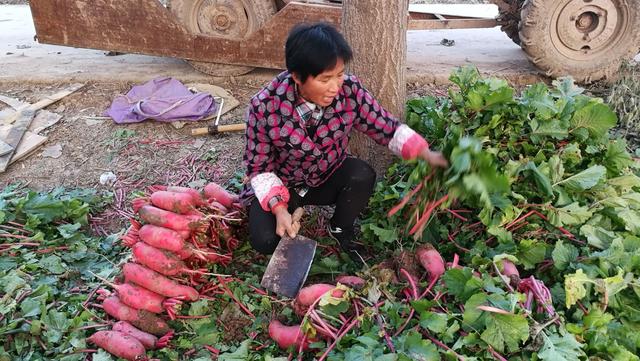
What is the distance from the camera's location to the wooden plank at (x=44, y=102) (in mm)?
4688

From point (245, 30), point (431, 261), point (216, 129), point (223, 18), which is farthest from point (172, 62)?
point (431, 261)

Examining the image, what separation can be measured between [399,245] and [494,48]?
4561 millimetres

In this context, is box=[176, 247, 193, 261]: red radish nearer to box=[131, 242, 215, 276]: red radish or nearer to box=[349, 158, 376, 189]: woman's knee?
box=[131, 242, 215, 276]: red radish

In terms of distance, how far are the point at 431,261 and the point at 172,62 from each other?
4.39 metres

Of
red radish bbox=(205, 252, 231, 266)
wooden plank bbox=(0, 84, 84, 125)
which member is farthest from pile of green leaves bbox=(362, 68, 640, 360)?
wooden plank bbox=(0, 84, 84, 125)

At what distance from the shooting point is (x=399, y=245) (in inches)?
111

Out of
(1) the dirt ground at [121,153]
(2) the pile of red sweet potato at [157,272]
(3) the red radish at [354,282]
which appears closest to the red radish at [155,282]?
(2) the pile of red sweet potato at [157,272]

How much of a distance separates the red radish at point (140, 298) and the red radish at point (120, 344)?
16cm

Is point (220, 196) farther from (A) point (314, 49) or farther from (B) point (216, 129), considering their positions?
(B) point (216, 129)

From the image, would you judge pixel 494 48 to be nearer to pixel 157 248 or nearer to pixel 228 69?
pixel 228 69

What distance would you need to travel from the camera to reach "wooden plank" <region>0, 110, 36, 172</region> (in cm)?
413

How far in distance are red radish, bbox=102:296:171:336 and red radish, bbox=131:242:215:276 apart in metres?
0.22

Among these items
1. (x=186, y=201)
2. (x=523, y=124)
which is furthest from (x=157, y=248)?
(x=523, y=124)

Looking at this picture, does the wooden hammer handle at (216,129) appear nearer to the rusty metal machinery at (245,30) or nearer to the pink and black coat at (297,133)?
the rusty metal machinery at (245,30)
